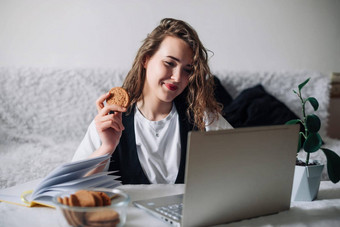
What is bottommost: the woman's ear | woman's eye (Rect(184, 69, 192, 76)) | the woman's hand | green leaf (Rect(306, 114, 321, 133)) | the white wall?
the woman's hand

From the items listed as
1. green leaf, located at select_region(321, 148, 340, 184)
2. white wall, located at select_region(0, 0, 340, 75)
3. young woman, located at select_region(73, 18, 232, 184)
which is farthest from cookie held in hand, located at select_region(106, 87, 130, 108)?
white wall, located at select_region(0, 0, 340, 75)

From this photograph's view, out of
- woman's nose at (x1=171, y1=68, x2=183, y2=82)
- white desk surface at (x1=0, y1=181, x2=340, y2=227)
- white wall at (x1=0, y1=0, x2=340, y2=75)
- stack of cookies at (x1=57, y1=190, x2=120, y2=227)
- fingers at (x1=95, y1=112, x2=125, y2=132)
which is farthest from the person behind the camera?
white wall at (x1=0, y1=0, x2=340, y2=75)

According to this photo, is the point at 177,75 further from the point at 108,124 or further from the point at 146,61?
the point at 108,124

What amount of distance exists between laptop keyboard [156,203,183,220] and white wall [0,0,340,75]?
63.8 inches

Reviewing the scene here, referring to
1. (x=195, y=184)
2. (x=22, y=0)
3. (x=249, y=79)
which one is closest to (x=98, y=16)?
(x=22, y=0)

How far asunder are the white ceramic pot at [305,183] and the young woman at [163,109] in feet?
1.59

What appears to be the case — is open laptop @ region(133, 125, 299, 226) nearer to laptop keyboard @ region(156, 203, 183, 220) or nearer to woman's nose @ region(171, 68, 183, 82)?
laptop keyboard @ region(156, 203, 183, 220)

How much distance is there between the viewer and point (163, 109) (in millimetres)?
1409

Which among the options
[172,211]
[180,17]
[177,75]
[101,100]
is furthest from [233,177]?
[180,17]

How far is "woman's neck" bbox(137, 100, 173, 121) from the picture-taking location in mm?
1393

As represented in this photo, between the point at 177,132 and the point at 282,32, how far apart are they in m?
1.64

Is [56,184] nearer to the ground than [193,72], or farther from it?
nearer to the ground

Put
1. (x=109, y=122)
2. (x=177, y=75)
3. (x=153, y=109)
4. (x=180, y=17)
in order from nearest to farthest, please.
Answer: (x=109, y=122) → (x=177, y=75) → (x=153, y=109) → (x=180, y=17)

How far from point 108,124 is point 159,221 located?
40 centimetres
